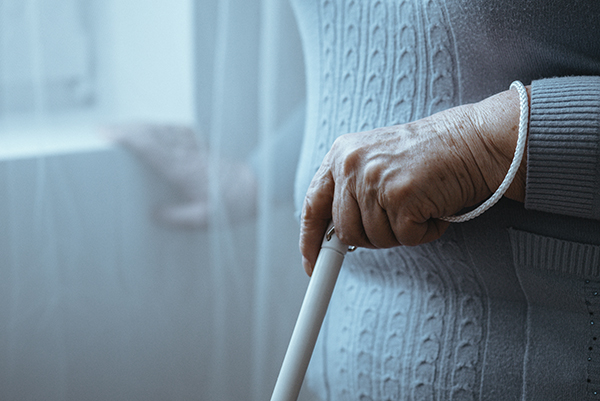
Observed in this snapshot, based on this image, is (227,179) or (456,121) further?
(227,179)

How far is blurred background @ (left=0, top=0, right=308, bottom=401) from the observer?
35.5 inches

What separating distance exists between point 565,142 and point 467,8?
0.52 feet

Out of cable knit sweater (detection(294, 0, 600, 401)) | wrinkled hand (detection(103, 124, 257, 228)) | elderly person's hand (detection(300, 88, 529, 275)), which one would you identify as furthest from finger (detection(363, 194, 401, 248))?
wrinkled hand (detection(103, 124, 257, 228))

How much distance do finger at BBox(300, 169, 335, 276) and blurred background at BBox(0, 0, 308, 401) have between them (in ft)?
1.84

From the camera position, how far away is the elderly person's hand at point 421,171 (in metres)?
0.45

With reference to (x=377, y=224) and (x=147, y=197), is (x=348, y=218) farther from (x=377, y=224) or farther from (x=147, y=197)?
(x=147, y=197)

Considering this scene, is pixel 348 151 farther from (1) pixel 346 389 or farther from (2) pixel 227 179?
(2) pixel 227 179

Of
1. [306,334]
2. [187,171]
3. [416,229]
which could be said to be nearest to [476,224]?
[416,229]

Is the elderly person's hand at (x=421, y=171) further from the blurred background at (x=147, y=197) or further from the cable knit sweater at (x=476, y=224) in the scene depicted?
the blurred background at (x=147, y=197)

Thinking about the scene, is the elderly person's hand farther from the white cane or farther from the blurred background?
the blurred background

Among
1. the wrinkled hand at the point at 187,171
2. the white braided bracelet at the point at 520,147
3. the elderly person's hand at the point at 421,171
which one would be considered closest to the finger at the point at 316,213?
the elderly person's hand at the point at 421,171

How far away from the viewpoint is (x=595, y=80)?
448 millimetres

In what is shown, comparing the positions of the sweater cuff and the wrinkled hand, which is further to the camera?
the wrinkled hand

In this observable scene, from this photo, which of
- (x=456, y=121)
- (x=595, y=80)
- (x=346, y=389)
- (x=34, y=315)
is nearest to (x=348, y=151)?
(x=456, y=121)
